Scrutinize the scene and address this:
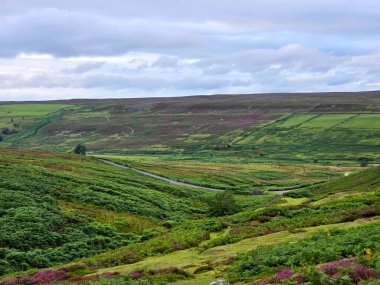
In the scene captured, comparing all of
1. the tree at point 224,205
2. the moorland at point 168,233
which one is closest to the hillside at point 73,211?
the moorland at point 168,233

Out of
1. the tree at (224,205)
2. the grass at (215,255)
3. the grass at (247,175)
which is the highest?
the grass at (215,255)

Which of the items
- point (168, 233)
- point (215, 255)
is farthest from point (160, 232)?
point (215, 255)

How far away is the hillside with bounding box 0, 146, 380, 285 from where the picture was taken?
24.7m

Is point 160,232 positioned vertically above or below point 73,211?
below

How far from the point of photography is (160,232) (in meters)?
52.3

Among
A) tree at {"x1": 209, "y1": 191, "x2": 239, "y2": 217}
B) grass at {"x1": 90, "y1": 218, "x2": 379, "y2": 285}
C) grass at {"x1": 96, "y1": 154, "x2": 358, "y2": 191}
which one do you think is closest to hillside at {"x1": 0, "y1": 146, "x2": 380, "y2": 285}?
grass at {"x1": 90, "y1": 218, "x2": 379, "y2": 285}

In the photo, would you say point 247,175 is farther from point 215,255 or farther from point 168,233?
point 215,255

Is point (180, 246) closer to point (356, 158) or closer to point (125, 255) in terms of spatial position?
point (125, 255)

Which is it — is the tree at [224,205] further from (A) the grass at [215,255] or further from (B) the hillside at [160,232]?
(A) the grass at [215,255]

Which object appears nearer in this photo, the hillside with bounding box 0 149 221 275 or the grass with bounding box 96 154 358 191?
the hillside with bounding box 0 149 221 275

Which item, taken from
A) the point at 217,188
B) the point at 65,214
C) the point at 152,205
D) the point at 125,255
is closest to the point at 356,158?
the point at 217,188

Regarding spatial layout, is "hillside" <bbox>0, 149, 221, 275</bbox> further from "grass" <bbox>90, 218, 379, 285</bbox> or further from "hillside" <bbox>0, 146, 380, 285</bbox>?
"grass" <bbox>90, 218, 379, 285</bbox>

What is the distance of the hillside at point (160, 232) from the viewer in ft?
80.9

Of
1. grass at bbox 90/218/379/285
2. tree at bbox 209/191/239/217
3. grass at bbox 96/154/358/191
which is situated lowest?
A: grass at bbox 96/154/358/191
